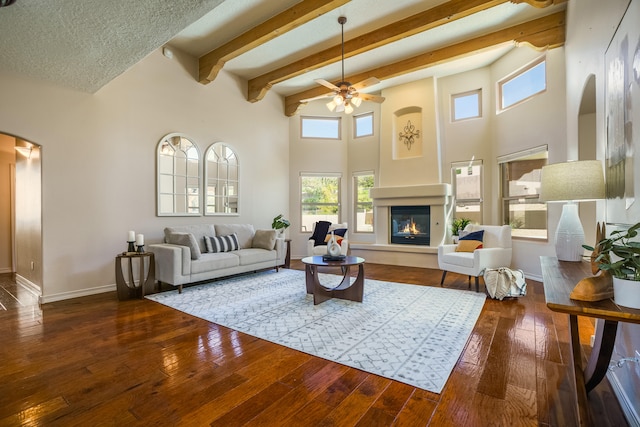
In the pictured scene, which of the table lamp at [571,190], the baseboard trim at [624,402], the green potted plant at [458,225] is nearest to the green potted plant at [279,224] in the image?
the green potted plant at [458,225]

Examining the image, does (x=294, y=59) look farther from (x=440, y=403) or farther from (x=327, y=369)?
(x=440, y=403)

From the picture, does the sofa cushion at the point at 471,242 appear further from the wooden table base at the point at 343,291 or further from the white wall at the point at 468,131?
the wooden table base at the point at 343,291

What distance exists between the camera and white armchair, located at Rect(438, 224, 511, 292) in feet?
13.3

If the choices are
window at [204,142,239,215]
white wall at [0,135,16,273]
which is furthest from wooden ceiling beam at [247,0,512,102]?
white wall at [0,135,16,273]

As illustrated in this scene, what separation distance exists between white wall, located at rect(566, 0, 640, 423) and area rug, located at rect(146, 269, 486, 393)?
89 centimetres

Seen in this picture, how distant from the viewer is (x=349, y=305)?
347cm

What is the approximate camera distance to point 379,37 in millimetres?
4535

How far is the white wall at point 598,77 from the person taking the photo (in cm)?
161

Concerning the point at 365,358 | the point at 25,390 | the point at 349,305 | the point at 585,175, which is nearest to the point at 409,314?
the point at 349,305

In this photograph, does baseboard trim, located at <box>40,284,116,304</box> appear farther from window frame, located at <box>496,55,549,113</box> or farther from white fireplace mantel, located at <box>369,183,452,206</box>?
window frame, located at <box>496,55,549,113</box>

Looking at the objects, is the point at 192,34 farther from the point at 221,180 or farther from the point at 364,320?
the point at 364,320

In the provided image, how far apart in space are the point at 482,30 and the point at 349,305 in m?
4.56

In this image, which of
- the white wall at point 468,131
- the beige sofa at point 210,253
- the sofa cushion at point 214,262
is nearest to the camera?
the beige sofa at point 210,253

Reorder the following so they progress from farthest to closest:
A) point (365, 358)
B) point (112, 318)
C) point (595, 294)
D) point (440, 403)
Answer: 1. point (112, 318)
2. point (365, 358)
3. point (440, 403)
4. point (595, 294)
